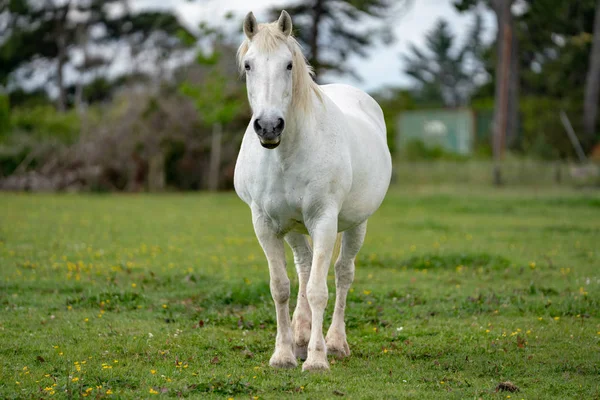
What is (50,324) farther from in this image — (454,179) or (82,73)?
(82,73)

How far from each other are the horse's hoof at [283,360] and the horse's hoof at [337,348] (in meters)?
0.48

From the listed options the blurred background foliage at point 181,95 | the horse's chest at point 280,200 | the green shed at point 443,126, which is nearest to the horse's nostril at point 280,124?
the horse's chest at point 280,200

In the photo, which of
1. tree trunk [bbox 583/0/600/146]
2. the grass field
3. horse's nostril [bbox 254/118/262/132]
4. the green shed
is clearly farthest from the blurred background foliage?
horse's nostril [bbox 254/118/262/132]

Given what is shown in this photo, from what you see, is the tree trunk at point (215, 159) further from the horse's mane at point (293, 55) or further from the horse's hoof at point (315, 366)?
the horse's hoof at point (315, 366)

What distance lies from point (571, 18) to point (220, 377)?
36.0 meters

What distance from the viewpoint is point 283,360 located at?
5840 millimetres

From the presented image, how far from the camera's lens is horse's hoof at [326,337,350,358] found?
6266mm

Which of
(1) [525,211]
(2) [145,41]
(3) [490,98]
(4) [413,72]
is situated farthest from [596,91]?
(4) [413,72]

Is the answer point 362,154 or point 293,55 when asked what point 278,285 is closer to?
point 362,154

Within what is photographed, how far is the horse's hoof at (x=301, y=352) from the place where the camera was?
628 centimetres

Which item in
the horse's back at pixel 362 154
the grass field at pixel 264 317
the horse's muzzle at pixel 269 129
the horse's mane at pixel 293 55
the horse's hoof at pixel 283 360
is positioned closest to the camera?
the horse's muzzle at pixel 269 129

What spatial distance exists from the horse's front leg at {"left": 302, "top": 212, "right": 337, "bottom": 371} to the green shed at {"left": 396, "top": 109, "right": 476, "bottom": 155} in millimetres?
51613

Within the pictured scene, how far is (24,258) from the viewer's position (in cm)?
1110

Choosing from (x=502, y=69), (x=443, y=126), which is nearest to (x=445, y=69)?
(x=443, y=126)
